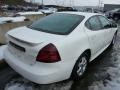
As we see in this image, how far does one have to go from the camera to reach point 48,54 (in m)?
3.18

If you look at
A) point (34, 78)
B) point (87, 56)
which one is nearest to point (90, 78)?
point (87, 56)

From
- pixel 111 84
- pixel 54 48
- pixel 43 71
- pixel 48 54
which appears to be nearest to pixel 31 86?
pixel 43 71

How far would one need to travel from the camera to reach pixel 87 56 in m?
4.27

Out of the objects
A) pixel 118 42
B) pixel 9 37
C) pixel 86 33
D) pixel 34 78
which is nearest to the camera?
pixel 34 78

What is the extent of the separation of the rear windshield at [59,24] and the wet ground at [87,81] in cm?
114

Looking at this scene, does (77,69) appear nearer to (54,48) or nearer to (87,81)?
(87,81)

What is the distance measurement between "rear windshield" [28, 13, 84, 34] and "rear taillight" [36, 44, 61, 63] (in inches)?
25.5

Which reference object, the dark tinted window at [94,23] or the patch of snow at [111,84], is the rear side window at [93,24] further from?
the patch of snow at [111,84]

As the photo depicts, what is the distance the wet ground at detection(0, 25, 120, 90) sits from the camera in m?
3.71

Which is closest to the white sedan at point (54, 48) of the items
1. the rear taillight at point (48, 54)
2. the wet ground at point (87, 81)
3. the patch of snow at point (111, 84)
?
the rear taillight at point (48, 54)

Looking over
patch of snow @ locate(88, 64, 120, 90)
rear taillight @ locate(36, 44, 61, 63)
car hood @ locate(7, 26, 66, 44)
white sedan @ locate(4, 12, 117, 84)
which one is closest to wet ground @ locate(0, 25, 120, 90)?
patch of snow @ locate(88, 64, 120, 90)

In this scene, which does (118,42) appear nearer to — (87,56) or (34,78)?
(87,56)

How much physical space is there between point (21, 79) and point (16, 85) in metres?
0.28

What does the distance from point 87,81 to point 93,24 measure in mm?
1506
